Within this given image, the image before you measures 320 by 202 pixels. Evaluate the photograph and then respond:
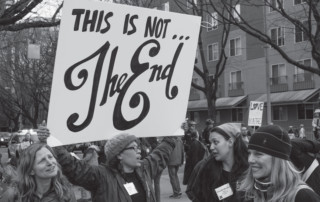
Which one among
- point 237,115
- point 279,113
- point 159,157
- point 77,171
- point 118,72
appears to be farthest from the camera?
point 237,115

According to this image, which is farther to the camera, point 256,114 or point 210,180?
point 256,114

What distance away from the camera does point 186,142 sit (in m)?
12.4

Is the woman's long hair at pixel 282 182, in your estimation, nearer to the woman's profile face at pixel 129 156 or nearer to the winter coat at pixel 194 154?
the woman's profile face at pixel 129 156

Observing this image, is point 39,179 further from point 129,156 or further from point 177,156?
point 177,156

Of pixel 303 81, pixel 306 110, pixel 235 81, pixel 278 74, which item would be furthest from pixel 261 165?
pixel 235 81

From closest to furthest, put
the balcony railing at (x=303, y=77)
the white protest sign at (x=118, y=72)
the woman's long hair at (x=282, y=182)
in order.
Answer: the woman's long hair at (x=282, y=182)
the white protest sign at (x=118, y=72)
the balcony railing at (x=303, y=77)

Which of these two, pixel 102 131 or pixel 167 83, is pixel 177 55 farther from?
pixel 102 131

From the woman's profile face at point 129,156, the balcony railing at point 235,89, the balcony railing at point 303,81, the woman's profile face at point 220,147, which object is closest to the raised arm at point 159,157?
the woman's profile face at point 129,156

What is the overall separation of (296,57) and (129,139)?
3461 centimetres

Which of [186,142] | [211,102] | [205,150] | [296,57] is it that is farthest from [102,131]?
[296,57]

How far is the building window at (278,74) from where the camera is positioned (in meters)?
39.2

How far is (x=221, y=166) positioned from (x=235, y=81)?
131 feet

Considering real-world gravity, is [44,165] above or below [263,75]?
below

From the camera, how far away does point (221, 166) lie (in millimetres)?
4445
